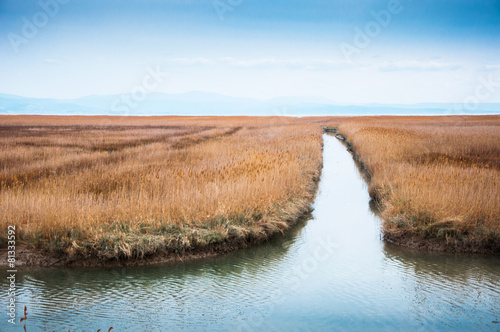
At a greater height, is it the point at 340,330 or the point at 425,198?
the point at 425,198

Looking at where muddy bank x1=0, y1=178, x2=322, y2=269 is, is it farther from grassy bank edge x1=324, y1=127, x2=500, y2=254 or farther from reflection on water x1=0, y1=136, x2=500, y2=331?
grassy bank edge x1=324, y1=127, x2=500, y2=254

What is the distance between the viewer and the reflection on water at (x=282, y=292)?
5.99m

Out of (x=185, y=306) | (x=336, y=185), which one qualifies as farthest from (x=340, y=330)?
(x=336, y=185)

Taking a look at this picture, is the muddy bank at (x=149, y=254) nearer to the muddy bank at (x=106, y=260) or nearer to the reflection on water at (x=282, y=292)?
the muddy bank at (x=106, y=260)

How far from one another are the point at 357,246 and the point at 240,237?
3038mm

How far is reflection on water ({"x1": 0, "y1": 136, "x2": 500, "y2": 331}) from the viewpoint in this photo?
236 inches

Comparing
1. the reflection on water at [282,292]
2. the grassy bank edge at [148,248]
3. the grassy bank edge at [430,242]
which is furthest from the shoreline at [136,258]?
the grassy bank edge at [430,242]

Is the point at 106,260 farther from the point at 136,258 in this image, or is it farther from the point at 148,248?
the point at 148,248

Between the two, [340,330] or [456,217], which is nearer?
[340,330]

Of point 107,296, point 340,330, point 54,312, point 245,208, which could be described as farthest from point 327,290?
point 54,312

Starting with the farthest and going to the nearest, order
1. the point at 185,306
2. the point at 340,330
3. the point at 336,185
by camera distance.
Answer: the point at 336,185 < the point at 185,306 < the point at 340,330

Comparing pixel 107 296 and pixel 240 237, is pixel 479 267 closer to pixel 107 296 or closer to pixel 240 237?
pixel 240 237

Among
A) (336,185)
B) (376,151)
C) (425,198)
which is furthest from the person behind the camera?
(376,151)

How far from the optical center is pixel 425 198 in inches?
376
